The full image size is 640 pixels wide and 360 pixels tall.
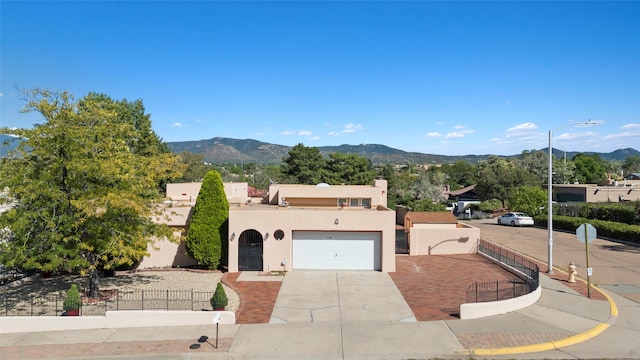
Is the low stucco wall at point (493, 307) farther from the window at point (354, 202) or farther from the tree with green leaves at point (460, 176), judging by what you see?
the tree with green leaves at point (460, 176)

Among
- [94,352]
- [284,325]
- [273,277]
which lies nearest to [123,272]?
[273,277]

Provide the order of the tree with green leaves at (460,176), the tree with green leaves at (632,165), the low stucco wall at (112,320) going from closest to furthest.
Result: 1. the low stucco wall at (112,320)
2. the tree with green leaves at (460,176)
3. the tree with green leaves at (632,165)

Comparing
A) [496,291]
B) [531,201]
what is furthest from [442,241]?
[531,201]

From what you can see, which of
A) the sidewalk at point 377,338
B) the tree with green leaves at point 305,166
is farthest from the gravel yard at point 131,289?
the tree with green leaves at point 305,166

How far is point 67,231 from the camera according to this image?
1691 cm

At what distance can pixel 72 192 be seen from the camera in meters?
17.2

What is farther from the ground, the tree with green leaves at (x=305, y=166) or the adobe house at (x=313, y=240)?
the tree with green leaves at (x=305, y=166)

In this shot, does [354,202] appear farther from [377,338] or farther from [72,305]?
[72,305]

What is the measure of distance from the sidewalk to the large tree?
367cm

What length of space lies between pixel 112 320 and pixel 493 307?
12.8 m

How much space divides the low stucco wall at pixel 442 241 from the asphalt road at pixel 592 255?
12.5 feet

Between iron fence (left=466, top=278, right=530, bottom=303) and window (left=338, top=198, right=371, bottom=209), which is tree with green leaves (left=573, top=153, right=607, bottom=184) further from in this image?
iron fence (left=466, top=278, right=530, bottom=303)

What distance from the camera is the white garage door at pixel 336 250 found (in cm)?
2248

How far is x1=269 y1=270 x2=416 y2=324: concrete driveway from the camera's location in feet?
49.6
